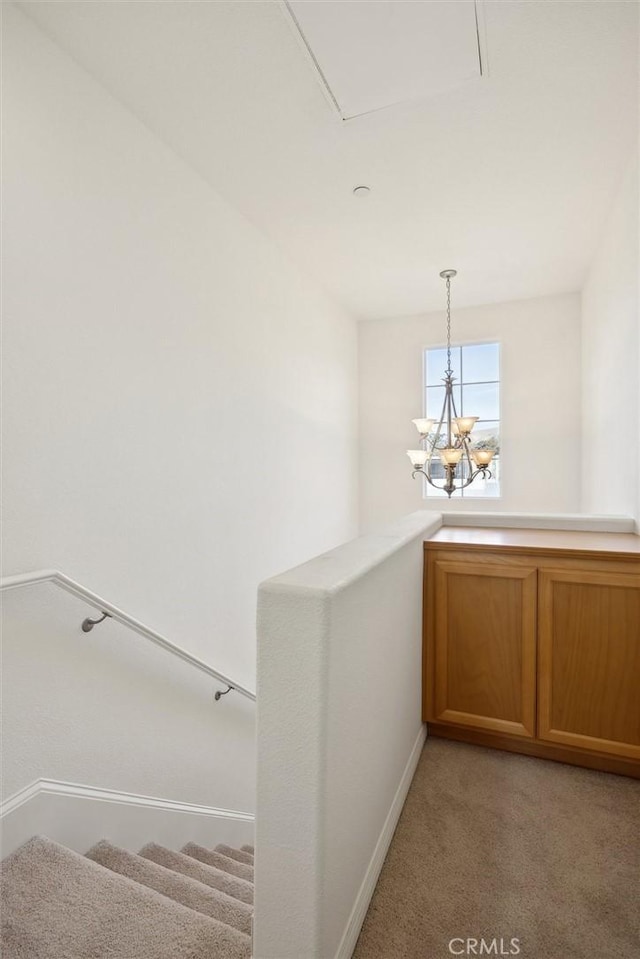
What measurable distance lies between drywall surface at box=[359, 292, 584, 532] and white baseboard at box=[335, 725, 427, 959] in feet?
11.7

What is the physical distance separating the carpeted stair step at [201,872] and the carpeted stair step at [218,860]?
0.34 ft

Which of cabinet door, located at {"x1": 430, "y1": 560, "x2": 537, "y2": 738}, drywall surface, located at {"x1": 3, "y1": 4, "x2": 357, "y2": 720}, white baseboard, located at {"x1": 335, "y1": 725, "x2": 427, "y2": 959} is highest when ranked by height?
drywall surface, located at {"x1": 3, "y1": 4, "x2": 357, "y2": 720}

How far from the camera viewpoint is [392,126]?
2.39m

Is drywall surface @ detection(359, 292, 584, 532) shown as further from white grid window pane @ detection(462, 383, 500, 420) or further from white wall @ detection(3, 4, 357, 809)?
white wall @ detection(3, 4, 357, 809)

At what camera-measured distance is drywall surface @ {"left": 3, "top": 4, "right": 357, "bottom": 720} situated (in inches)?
68.2

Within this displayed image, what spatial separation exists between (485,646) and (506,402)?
11.5 ft

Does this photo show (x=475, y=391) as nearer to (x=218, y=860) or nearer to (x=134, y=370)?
(x=134, y=370)

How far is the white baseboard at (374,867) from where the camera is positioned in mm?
1086

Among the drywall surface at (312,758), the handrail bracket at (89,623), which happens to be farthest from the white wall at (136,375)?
the drywall surface at (312,758)

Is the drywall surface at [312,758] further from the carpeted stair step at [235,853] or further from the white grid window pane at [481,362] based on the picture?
the white grid window pane at [481,362]

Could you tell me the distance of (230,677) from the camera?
2842 mm

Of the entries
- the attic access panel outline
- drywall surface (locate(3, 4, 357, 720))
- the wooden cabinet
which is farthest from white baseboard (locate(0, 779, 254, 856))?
the attic access panel outline

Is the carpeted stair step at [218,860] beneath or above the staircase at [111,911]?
beneath

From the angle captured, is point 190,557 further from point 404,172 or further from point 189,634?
point 404,172
